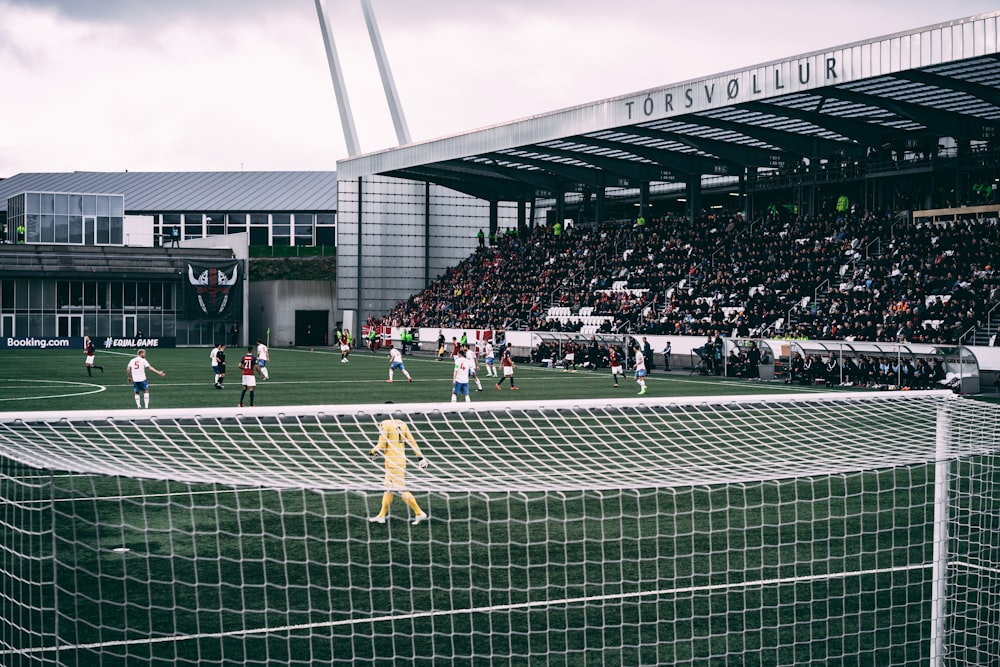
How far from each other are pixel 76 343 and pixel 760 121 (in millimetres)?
42739

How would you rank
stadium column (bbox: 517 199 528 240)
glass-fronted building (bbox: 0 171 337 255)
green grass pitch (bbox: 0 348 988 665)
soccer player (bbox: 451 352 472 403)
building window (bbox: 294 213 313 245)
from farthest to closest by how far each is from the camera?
glass-fronted building (bbox: 0 171 337 255)
building window (bbox: 294 213 313 245)
stadium column (bbox: 517 199 528 240)
soccer player (bbox: 451 352 472 403)
green grass pitch (bbox: 0 348 988 665)

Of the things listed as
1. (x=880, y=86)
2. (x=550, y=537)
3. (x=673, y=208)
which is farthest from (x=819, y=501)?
(x=673, y=208)

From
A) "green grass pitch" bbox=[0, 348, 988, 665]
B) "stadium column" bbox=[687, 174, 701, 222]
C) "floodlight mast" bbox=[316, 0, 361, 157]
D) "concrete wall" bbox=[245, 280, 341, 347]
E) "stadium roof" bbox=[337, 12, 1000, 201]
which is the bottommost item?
"green grass pitch" bbox=[0, 348, 988, 665]

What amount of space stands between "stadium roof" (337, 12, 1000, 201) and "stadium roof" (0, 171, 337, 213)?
98.3 feet

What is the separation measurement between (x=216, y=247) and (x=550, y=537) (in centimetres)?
6051

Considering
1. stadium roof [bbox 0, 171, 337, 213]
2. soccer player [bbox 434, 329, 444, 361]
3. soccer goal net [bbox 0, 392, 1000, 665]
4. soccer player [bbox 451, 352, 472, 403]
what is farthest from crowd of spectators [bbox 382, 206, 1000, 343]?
stadium roof [bbox 0, 171, 337, 213]

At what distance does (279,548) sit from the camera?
35.5 ft

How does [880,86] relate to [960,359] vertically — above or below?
above

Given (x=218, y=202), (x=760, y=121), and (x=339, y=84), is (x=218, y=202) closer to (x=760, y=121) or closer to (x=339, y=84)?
(x=339, y=84)

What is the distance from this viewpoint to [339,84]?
69.9 metres

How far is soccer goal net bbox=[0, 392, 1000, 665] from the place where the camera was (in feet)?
25.3

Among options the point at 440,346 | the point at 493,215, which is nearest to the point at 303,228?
the point at 493,215

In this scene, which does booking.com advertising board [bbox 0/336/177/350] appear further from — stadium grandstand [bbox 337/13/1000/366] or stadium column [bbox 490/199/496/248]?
stadium column [bbox 490/199/496/248]

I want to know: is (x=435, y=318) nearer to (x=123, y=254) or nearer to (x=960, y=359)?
(x=123, y=254)
